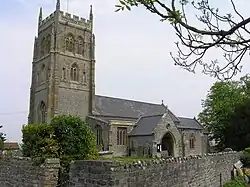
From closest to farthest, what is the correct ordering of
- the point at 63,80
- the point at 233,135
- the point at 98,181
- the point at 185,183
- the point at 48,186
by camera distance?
the point at 98,181
the point at 48,186
the point at 185,183
the point at 233,135
the point at 63,80

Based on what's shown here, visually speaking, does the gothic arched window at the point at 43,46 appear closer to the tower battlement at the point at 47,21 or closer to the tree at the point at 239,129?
the tower battlement at the point at 47,21

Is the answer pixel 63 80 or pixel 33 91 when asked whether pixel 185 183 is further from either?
pixel 33 91

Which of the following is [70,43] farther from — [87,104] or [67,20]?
[87,104]

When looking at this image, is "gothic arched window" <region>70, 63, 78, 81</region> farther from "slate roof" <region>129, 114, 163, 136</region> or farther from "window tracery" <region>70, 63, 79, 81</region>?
"slate roof" <region>129, 114, 163, 136</region>

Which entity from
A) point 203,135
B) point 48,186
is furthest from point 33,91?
point 48,186

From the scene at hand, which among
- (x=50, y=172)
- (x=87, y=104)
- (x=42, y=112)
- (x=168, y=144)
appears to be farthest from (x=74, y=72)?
(x=50, y=172)

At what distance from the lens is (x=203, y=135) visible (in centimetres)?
5059

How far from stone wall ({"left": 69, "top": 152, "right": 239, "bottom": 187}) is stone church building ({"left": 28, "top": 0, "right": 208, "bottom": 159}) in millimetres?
25736

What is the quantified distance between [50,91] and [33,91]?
717cm

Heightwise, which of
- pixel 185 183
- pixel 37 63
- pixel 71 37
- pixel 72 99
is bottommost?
pixel 185 183

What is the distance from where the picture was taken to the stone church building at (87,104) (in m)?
41.7

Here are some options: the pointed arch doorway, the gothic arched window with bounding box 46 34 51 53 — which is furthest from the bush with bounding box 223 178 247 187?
the gothic arched window with bounding box 46 34 51 53

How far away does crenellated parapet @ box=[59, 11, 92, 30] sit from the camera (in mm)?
47125

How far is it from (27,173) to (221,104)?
4137 cm
